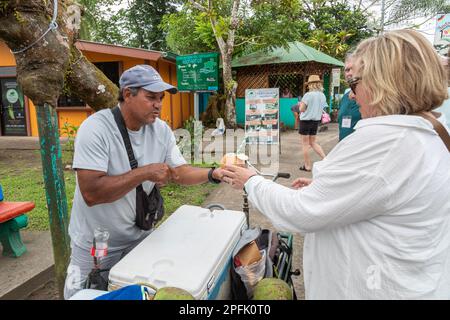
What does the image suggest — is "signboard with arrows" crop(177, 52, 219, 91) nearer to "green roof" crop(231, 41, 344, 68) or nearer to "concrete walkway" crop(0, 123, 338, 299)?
"concrete walkway" crop(0, 123, 338, 299)

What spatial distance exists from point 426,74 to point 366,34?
89.4ft

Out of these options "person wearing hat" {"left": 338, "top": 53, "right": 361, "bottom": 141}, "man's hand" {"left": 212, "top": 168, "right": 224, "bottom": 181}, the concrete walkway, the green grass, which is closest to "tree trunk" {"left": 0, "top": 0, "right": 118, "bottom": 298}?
the concrete walkway

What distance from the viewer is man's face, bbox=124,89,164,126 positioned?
2.15 meters

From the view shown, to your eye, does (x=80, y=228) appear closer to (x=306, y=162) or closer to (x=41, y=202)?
(x=41, y=202)

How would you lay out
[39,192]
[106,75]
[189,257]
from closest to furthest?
1. [189,257]
2. [39,192]
3. [106,75]

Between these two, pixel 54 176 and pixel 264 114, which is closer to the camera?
pixel 54 176

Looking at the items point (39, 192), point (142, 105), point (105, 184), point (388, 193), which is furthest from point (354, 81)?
point (39, 192)

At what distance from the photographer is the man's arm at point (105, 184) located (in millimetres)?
1891

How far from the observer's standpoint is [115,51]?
1147cm

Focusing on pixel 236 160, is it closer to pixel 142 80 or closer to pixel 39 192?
pixel 142 80

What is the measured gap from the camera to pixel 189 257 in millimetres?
1752

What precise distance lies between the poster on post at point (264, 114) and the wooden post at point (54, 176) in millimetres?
6622

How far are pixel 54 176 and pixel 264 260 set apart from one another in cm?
167

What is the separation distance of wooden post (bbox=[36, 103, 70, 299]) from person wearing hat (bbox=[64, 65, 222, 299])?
54 centimetres
